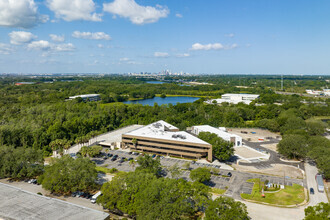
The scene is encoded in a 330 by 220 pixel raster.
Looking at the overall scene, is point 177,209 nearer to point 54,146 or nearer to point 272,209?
point 272,209

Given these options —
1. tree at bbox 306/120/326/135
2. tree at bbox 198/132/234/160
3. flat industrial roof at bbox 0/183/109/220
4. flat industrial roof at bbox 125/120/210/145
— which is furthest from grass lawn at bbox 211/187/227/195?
tree at bbox 306/120/326/135

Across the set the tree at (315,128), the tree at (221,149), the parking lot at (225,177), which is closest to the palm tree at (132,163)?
the parking lot at (225,177)

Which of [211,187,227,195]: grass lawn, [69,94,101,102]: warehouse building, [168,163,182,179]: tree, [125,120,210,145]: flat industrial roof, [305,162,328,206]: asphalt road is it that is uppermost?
[69,94,101,102]: warehouse building

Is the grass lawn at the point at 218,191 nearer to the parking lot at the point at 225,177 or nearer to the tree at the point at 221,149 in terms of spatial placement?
the parking lot at the point at 225,177

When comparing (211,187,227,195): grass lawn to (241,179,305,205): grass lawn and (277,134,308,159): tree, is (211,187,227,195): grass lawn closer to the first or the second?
(241,179,305,205): grass lawn

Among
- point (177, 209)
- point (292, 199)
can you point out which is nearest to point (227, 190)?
point (292, 199)
